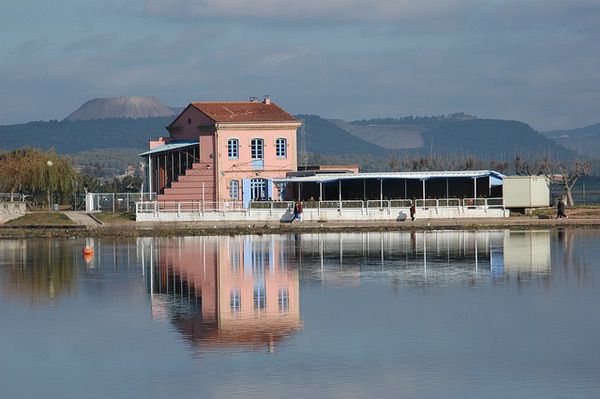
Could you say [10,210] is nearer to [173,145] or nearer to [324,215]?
[173,145]

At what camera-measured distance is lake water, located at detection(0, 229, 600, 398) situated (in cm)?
1852

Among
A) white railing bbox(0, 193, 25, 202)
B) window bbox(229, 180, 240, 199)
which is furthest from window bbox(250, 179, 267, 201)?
white railing bbox(0, 193, 25, 202)

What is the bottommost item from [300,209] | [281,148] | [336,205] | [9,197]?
[300,209]

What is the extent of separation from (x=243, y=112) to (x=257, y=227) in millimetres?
13291

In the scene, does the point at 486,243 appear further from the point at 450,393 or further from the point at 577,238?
the point at 450,393

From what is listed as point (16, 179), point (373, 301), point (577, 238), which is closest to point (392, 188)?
point (577, 238)

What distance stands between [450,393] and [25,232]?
43239 millimetres

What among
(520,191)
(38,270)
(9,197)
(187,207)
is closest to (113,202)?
(187,207)

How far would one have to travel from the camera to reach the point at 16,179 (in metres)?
78.3

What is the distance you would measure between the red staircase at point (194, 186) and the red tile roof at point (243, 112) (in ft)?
9.41

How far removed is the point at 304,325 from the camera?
2427cm

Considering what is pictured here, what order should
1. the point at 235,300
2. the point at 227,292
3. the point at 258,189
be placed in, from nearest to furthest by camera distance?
the point at 235,300 < the point at 227,292 < the point at 258,189

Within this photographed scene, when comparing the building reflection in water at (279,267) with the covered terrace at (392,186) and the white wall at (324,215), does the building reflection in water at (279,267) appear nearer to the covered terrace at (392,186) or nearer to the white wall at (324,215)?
the white wall at (324,215)

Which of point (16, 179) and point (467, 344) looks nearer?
point (467, 344)
